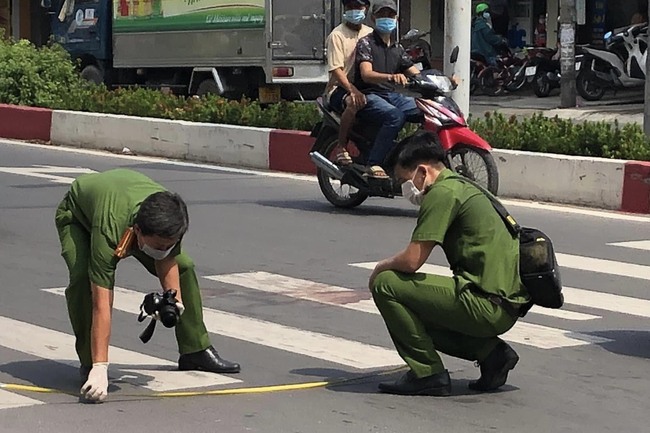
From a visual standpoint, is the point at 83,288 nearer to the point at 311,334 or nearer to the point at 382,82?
the point at 311,334

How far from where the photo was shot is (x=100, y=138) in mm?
17875

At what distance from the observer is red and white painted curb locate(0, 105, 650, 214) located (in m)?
12.4

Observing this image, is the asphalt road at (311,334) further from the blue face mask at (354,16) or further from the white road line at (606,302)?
the blue face mask at (354,16)

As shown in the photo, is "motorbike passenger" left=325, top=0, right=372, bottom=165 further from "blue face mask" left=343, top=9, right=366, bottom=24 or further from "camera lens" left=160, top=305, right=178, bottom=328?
"camera lens" left=160, top=305, right=178, bottom=328

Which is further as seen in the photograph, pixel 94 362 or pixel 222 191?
pixel 222 191

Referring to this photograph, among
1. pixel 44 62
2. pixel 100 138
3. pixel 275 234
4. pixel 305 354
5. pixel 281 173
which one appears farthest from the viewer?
pixel 44 62

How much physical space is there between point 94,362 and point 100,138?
12.3 m

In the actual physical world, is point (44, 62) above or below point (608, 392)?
above

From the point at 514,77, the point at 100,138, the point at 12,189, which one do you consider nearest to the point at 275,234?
the point at 12,189

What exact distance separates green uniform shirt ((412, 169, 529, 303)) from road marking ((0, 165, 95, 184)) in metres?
8.37

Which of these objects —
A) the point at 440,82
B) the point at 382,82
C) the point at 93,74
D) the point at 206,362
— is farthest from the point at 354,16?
the point at 93,74

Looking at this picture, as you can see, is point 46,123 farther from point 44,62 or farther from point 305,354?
point 305,354

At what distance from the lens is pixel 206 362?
6.57m

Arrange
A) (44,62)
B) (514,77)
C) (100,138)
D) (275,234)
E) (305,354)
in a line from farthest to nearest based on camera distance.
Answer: (514,77) → (44,62) → (100,138) → (275,234) → (305,354)
